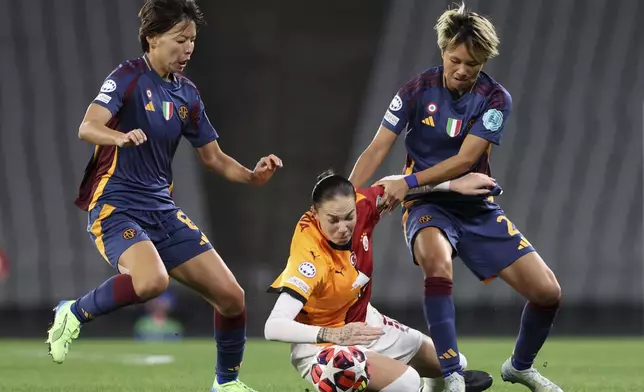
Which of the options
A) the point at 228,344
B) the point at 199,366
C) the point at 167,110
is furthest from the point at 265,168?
the point at 199,366

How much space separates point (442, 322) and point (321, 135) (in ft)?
38.5

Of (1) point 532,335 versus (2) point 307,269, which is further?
(1) point 532,335

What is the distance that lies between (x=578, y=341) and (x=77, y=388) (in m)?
7.69

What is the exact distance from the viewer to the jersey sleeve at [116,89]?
509 centimetres

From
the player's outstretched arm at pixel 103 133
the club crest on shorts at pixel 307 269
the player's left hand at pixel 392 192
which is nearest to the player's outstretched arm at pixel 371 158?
the player's left hand at pixel 392 192

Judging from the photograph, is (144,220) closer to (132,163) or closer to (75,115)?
(132,163)

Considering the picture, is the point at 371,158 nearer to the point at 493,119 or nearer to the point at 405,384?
the point at 493,119

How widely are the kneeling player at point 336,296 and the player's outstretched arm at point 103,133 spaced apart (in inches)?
32.2

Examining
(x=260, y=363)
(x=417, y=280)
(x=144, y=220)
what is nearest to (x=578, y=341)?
(x=417, y=280)

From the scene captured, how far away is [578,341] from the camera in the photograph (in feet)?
41.3

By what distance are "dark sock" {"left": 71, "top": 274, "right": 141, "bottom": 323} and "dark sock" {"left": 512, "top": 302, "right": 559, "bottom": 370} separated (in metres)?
2.03

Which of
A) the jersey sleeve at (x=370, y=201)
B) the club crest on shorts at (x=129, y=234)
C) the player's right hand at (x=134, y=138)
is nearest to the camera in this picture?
the player's right hand at (x=134, y=138)

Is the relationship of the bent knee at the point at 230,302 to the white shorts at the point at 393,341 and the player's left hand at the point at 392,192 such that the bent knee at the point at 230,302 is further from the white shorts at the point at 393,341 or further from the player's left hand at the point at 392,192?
the player's left hand at the point at 392,192

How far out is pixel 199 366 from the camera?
8359 mm
